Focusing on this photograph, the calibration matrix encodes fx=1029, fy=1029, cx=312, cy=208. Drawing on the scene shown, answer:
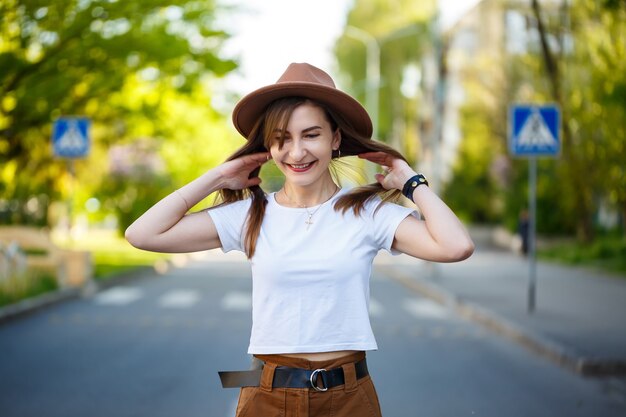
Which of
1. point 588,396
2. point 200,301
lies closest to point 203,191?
point 588,396

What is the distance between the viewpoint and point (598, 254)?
31344 mm

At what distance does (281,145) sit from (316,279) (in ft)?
1.50

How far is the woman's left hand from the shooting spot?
345 centimetres

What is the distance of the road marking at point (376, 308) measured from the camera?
16.0 meters

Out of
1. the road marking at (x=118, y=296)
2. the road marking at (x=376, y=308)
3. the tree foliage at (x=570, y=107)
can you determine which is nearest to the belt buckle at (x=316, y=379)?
the road marking at (x=376, y=308)

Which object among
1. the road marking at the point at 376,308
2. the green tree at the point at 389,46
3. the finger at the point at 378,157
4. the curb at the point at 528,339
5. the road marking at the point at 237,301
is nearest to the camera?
the finger at the point at 378,157

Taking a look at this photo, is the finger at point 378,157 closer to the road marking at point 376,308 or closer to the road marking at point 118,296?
the road marking at point 376,308

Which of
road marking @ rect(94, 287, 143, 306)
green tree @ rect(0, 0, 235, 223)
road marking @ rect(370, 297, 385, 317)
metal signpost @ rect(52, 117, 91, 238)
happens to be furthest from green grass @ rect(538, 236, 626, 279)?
metal signpost @ rect(52, 117, 91, 238)

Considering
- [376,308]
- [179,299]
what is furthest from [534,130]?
[179,299]

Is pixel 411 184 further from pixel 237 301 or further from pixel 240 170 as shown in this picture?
pixel 237 301

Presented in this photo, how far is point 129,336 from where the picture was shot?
12703 mm

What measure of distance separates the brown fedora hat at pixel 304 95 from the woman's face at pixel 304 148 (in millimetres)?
61

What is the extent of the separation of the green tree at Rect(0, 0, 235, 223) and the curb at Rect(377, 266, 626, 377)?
23.1ft

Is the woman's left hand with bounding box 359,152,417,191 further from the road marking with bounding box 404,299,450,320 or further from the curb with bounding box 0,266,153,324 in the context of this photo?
the road marking with bounding box 404,299,450,320
